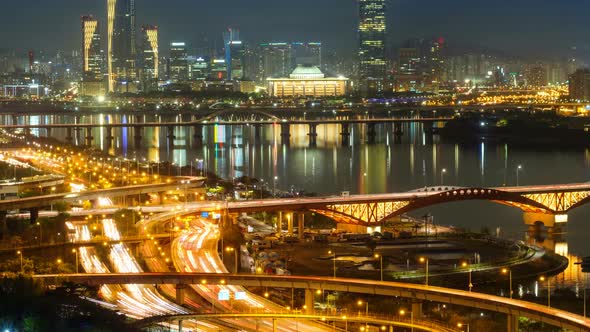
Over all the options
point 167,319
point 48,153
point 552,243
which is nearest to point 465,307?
point 167,319

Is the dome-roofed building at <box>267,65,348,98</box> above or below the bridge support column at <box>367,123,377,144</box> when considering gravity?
above

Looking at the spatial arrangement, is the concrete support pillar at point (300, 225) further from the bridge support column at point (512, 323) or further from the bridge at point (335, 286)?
the bridge support column at point (512, 323)

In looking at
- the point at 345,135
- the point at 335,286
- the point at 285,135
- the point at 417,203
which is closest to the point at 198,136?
the point at 285,135

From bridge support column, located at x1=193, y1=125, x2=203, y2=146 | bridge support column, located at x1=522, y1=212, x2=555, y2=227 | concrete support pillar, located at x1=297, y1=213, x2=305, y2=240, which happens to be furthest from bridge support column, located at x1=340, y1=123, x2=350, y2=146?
concrete support pillar, located at x1=297, y1=213, x2=305, y2=240

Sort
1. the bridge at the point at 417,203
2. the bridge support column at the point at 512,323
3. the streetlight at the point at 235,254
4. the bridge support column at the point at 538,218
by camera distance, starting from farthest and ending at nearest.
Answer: the bridge support column at the point at 538,218, the bridge at the point at 417,203, the streetlight at the point at 235,254, the bridge support column at the point at 512,323

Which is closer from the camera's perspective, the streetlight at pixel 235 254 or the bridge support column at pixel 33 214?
the streetlight at pixel 235 254

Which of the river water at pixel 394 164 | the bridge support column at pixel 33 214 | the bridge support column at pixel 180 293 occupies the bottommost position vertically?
the river water at pixel 394 164

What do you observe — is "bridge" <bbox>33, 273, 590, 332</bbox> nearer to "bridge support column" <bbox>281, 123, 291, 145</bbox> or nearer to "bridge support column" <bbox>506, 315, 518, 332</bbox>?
"bridge support column" <bbox>506, 315, 518, 332</bbox>

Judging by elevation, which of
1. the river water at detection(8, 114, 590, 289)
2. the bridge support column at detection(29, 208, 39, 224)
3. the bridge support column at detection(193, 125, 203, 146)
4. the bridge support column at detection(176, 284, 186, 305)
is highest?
the bridge support column at detection(29, 208, 39, 224)

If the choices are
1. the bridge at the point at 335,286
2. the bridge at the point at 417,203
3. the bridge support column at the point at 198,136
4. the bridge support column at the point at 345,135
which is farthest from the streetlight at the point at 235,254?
the bridge support column at the point at 198,136
